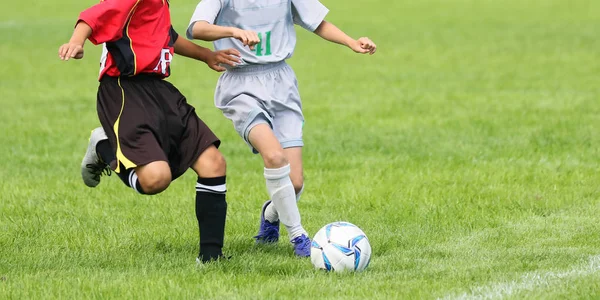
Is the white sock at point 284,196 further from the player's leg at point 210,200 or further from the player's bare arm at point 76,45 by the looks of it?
the player's bare arm at point 76,45

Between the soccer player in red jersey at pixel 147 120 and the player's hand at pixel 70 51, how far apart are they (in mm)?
344

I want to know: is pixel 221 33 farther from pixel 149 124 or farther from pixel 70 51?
pixel 70 51

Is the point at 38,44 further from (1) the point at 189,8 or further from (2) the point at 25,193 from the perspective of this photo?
(2) the point at 25,193

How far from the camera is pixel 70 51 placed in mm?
4977

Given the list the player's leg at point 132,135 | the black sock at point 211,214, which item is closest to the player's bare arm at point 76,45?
the player's leg at point 132,135

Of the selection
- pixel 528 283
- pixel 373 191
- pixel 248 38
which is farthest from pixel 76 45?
pixel 373 191

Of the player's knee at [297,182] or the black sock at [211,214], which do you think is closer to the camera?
the black sock at [211,214]

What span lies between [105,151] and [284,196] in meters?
1.00

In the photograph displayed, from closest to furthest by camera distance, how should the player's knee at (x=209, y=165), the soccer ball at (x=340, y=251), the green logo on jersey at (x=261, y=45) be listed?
the soccer ball at (x=340, y=251) → the player's knee at (x=209, y=165) → the green logo on jersey at (x=261, y=45)

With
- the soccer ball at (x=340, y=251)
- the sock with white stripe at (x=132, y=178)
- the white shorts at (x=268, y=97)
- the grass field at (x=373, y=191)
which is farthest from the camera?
the white shorts at (x=268, y=97)

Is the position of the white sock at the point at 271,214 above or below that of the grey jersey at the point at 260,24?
below

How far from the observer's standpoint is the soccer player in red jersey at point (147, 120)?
17.9ft

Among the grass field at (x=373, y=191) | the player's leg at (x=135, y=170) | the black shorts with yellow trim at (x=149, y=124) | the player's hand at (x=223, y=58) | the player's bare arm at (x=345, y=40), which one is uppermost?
the player's bare arm at (x=345, y=40)

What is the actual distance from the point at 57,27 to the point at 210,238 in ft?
70.8
